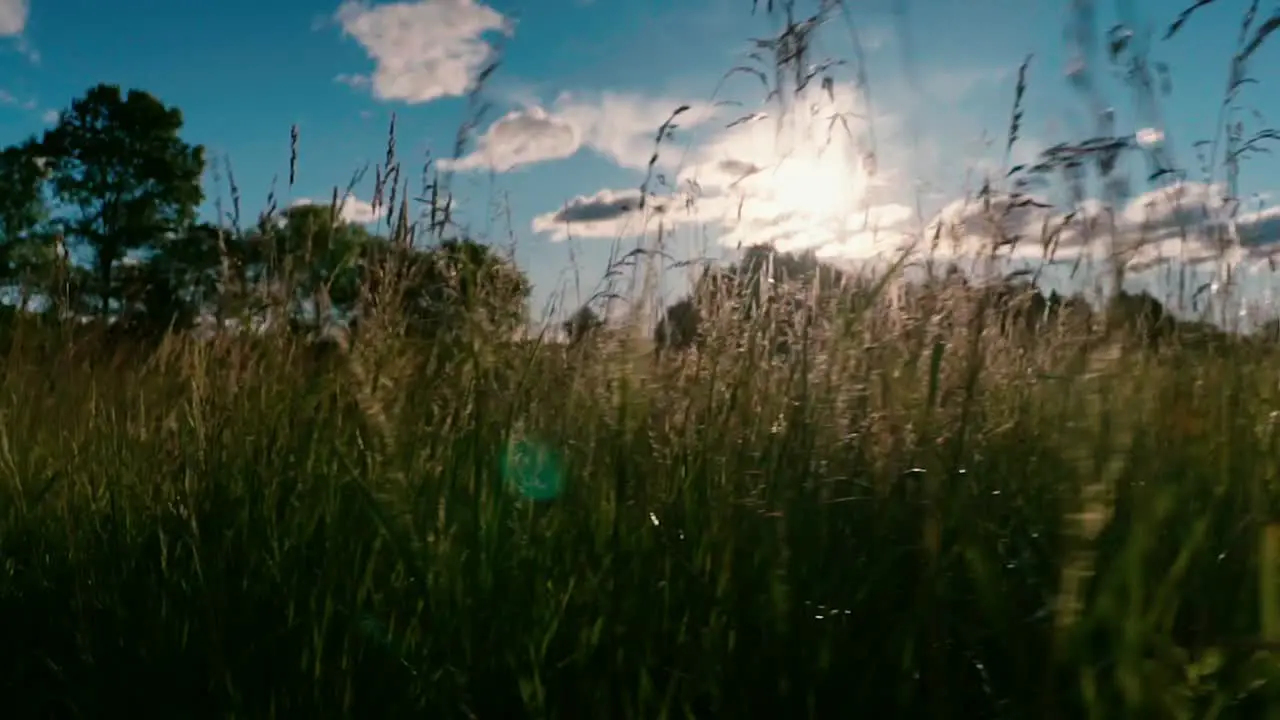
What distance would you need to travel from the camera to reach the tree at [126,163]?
22344mm

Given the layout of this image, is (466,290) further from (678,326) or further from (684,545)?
(684,545)

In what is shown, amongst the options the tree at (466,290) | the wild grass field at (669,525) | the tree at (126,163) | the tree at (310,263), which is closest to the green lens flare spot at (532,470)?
the wild grass field at (669,525)

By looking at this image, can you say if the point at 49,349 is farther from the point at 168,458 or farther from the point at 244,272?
the point at 168,458

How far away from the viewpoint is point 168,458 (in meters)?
2.32

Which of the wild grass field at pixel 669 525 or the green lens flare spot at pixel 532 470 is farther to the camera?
the green lens flare spot at pixel 532 470

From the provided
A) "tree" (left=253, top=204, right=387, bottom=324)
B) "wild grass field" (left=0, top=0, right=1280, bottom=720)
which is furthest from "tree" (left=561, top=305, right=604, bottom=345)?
"tree" (left=253, top=204, right=387, bottom=324)

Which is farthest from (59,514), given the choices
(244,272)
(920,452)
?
(920,452)

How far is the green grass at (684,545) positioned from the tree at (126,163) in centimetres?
2201

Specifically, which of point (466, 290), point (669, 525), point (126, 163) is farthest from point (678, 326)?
point (126, 163)

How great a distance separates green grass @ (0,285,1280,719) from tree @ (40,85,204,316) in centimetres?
2201

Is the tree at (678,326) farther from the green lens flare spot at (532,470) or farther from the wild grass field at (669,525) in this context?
the green lens flare spot at (532,470)

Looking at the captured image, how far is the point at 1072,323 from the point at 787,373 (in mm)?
868

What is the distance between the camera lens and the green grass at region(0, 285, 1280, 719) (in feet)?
4.63

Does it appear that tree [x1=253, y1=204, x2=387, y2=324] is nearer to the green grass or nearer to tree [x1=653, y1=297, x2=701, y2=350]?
the green grass
